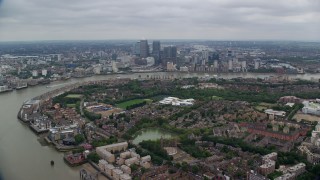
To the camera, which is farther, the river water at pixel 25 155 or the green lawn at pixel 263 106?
the green lawn at pixel 263 106

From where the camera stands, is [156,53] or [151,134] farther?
[156,53]

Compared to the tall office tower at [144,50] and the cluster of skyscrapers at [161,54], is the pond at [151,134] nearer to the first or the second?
the cluster of skyscrapers at [161,54]

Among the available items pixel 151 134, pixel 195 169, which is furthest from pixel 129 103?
pixel 195 169

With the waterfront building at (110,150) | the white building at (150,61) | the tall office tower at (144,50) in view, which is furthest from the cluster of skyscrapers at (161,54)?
the waterfront building at (110,150)

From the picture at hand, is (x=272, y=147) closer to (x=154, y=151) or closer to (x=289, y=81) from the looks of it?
(x=154, y=151)

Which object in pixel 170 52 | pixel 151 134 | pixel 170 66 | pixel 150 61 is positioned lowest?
pixel 151 134

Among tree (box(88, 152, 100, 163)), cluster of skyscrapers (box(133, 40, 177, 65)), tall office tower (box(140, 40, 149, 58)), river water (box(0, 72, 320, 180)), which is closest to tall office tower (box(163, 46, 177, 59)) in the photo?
cluster of skyscrapers (box(133, 40, 177, 65))

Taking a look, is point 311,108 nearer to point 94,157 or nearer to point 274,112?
point 274,112

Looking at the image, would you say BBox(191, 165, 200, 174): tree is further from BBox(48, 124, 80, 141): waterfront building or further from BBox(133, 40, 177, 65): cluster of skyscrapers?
BBox(133, 40, 177, 65): cluster of skyscrapers
